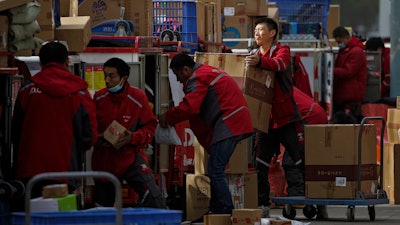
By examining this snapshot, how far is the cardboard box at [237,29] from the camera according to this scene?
1923 centimetres

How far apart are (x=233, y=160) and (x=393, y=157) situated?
3178 mm

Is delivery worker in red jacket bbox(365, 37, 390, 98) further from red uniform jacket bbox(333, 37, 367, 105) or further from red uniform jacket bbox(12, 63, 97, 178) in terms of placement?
red uniform jacket bbox(12, 63, 97, 178)

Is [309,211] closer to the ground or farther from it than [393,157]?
closer to the ground

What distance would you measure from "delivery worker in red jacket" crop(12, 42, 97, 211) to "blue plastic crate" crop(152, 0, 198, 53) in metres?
4.53

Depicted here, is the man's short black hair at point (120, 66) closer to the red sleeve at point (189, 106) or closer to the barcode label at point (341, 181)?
the red sleeve at point (189, 106)

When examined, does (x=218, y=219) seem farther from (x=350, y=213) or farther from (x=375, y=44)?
(x=375, y=44)

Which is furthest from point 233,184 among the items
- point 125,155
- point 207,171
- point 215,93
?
point 125,155

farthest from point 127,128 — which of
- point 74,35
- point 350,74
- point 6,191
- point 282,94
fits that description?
point 350,74

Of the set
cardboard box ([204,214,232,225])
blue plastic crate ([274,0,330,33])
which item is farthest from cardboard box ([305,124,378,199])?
blue plastic crate ([274,0,330,33])

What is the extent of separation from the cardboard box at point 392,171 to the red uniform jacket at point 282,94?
2.20 m

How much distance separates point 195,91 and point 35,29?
228cm

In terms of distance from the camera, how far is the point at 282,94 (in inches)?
561

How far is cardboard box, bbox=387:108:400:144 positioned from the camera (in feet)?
53.4

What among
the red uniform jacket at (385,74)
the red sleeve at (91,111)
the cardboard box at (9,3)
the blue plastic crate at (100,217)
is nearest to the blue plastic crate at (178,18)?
the red sleeve at (91,111)
